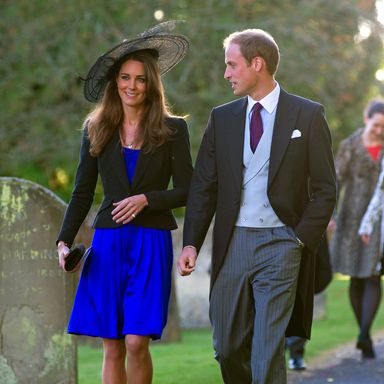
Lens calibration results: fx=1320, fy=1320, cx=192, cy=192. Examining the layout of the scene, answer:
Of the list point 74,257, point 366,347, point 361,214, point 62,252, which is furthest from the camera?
point 361,214

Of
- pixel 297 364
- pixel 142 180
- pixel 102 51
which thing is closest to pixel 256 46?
Answer: pixel 142 180

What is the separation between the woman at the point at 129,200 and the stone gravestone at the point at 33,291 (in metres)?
0.98

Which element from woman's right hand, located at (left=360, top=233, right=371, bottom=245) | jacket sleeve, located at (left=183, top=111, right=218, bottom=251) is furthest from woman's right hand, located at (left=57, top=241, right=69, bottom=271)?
woman's right hand, located at (left=360, top=233, right=371, bottom=245)

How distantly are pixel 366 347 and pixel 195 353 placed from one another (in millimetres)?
1636

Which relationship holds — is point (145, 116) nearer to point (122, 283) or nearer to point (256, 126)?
point (256, 126)

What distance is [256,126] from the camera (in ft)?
22.1

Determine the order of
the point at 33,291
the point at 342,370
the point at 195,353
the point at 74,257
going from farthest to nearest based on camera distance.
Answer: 1. the point at 195,353
2. the point at 342,370
3. the point at 33,291
4. the point at 74,257

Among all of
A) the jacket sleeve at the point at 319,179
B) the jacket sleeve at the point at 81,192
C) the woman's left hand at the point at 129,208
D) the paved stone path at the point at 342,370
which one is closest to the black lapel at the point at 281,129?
the jacket sleeve at the point at 319,179

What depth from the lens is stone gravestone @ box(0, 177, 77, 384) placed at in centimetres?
804

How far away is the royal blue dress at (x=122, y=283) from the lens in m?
6.69

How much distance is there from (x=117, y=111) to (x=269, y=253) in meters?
1.17

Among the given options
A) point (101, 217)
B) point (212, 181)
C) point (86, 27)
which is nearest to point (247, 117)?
point (212, 181)

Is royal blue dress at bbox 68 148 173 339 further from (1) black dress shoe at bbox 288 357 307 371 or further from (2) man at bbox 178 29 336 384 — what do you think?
(1) black dress shoe at bbox 288 357 307 371

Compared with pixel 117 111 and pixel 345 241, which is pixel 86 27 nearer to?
pixel 345 241
